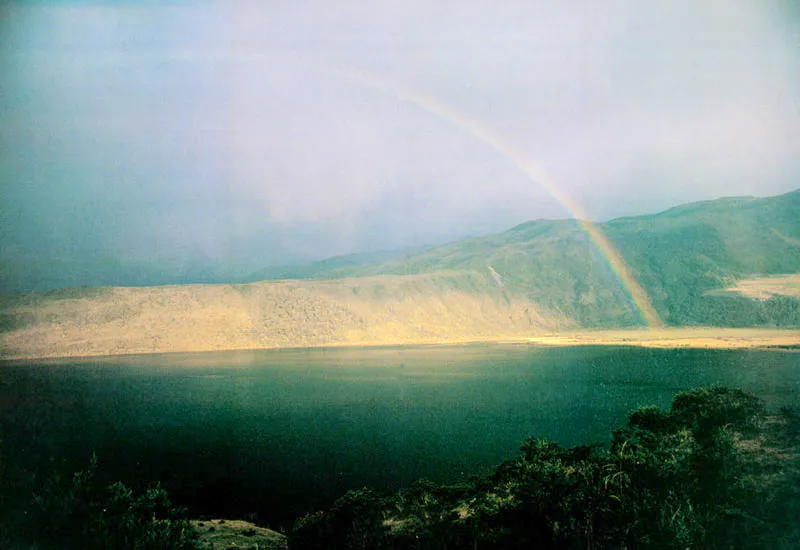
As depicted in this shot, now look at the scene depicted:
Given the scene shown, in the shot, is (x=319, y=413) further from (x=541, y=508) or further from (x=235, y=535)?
(x=541, y=508)

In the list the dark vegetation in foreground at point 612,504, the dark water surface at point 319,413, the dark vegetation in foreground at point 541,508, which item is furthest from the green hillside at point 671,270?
the dark vegetation in foreground at point 541,508

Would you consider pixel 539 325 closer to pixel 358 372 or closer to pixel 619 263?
pixel 619 263

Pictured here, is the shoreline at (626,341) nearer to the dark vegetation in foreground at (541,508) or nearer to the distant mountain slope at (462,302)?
the distant mountain slope at (462,302)

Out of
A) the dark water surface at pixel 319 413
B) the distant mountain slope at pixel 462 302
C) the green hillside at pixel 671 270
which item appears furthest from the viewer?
the green hillside at pixel 671 270

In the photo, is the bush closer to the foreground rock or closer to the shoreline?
the foreground rock

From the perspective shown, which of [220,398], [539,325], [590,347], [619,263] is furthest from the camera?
[619,263]

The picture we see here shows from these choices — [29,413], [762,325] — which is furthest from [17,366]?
[762,325]
